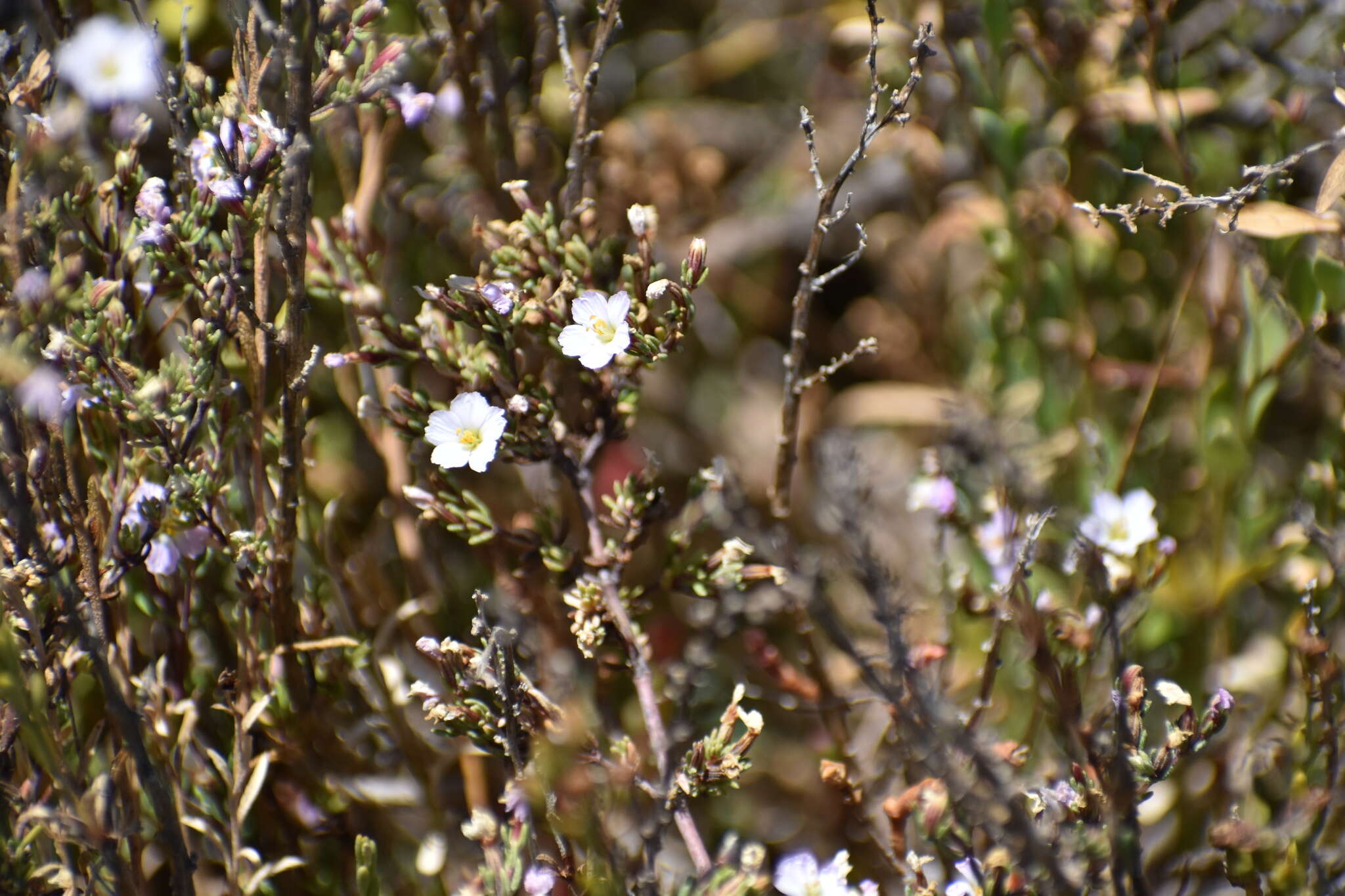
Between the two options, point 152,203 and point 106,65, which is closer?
point 152,203

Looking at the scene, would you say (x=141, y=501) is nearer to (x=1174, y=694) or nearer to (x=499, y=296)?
(x=499, y=296)

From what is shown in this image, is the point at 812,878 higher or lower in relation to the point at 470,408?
lower

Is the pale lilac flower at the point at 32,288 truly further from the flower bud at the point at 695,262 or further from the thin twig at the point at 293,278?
the flower bud at the point at 695,262

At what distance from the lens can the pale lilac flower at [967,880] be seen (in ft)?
3.26

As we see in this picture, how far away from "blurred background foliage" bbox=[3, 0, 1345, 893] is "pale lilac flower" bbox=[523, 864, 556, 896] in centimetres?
19

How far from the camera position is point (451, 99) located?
143cm

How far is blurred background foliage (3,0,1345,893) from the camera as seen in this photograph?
1.33m

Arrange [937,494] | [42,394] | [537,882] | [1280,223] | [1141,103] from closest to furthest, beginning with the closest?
1. [42,394]
2. [537,882]
3. [1280,223]
4. [937,494]
5. [1141,103]

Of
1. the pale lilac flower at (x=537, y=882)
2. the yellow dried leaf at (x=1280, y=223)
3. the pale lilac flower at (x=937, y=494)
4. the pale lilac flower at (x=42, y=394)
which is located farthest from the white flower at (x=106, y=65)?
the yellow dried leaf at (x=1280, y=223)

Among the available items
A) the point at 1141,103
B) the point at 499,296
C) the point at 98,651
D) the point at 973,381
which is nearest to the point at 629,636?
the point at 499,296

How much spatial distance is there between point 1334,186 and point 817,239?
564 millimetres

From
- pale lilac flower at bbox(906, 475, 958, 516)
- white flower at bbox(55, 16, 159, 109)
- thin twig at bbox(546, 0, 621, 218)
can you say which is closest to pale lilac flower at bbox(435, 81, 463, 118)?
thin twig at bbox(546, 0, 621, 218)

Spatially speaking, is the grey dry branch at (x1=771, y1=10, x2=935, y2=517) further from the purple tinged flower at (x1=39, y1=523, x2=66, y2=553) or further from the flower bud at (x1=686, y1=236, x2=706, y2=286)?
the purple tinged flower at (x1=39, y1=523, x2=66, y2=553)

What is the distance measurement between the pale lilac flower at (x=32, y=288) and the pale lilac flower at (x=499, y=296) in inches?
15.2
